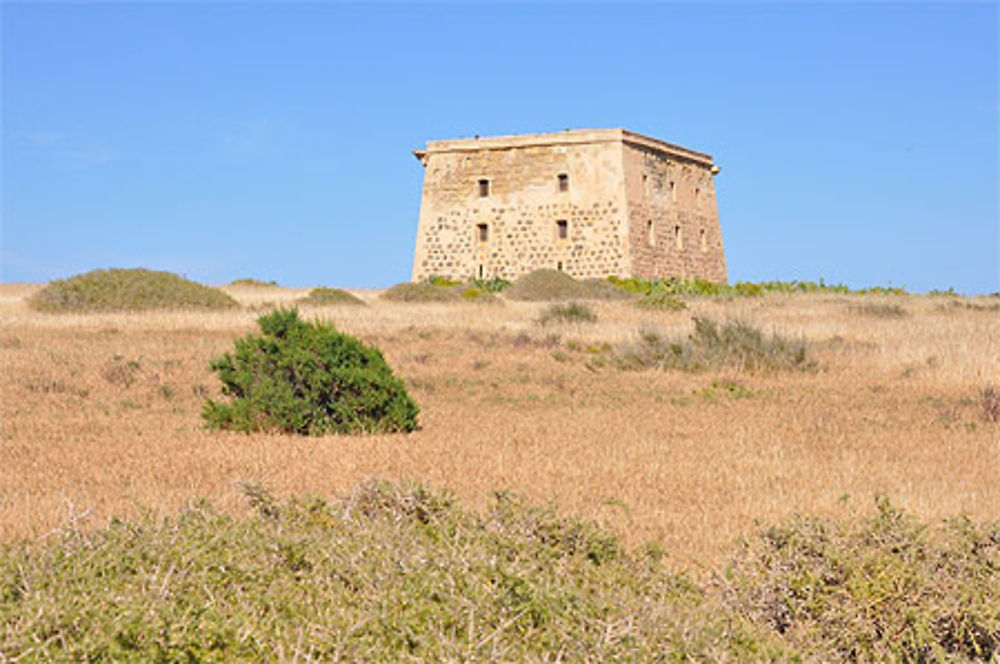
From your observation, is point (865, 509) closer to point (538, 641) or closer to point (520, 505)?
point (520, 505)

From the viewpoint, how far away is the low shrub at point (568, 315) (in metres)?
24.9

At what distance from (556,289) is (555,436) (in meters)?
26.6

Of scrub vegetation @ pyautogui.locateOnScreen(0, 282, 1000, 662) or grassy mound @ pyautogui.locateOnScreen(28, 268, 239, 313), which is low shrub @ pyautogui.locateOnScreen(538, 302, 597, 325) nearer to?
scrub vegetation @ pyautogui.locateOnScreen(0, 282, 1000, 662)

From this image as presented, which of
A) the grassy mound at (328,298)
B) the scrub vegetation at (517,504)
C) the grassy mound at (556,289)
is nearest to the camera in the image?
the scrub vegetation at (517,504)

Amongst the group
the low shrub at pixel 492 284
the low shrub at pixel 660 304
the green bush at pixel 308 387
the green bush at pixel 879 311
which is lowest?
the green bush at pixel 308 387

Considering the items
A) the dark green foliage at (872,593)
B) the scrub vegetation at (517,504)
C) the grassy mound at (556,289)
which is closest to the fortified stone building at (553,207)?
the grassy mound at (556,289)

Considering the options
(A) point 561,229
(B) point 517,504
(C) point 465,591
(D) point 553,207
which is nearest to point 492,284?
(A) point 561,229

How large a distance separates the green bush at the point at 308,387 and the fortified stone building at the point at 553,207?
1149 inches

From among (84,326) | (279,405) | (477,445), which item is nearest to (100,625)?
(477,445)

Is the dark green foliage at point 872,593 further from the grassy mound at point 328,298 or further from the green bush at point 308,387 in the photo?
the grassy mound at point 328,298

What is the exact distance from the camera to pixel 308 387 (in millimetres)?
11492

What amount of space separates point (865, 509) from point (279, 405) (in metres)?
6.36

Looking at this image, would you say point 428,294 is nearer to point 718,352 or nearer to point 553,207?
point 553,207

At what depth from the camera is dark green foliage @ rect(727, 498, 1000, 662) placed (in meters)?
4.00
